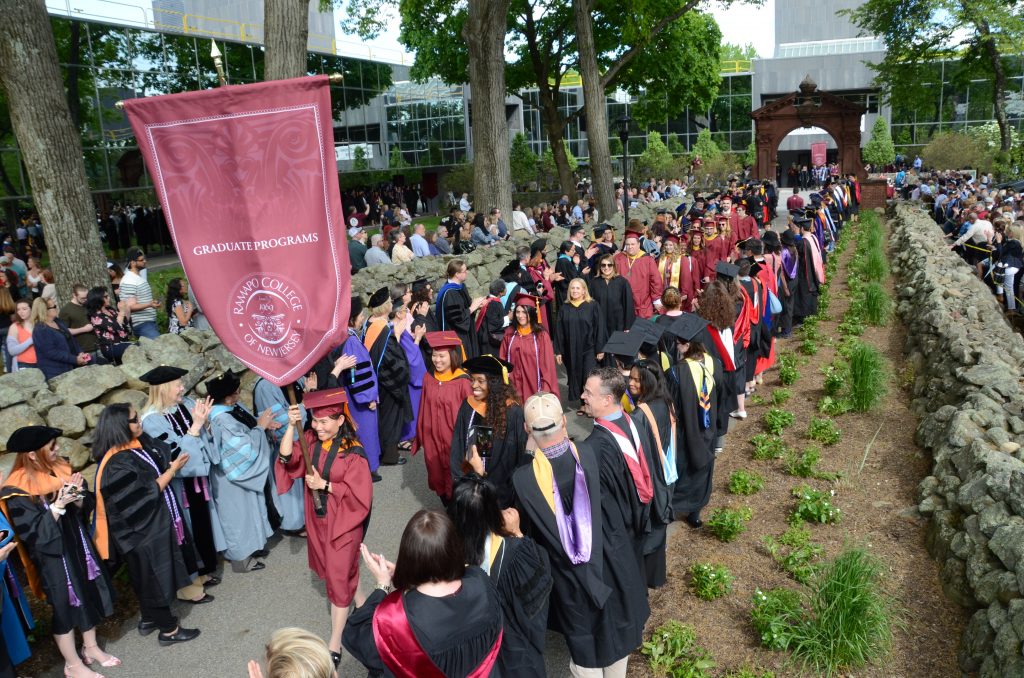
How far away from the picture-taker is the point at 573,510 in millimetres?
4008

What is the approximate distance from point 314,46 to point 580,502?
1141 inches

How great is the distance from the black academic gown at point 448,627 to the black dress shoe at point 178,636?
8.76 feet

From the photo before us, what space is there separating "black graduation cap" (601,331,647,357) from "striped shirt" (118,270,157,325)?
634 cm

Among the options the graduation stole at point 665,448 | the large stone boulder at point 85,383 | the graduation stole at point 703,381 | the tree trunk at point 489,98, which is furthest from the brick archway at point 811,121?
the large stone boulder at point 85,383

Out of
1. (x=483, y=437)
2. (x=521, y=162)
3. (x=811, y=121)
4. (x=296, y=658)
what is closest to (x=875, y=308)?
(x=483, y=437)

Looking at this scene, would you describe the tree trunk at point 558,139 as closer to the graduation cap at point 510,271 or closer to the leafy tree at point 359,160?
the leafy tree at point 359,160

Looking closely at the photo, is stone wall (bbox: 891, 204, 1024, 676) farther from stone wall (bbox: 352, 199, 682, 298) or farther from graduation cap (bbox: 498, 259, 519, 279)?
stone wall (bbox: 352, 199, 682, 298)

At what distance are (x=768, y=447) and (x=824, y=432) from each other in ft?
2.32

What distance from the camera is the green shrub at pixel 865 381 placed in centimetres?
847

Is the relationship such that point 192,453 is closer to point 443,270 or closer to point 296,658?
point 296,658

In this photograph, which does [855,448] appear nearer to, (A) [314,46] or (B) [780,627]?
(B) [780,627]

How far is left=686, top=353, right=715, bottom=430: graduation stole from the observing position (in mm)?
6219

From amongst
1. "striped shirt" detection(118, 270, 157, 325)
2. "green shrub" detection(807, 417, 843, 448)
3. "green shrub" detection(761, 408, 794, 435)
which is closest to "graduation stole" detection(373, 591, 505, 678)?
"green shrub" detection(807, 417, 843, 448)

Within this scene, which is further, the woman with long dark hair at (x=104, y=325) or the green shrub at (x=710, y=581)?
the woman with long dark hair at (x=104, y=325)
